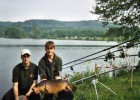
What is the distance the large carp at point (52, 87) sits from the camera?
21.9 feet

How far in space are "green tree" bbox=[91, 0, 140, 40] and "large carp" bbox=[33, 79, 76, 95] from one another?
42.1 feet

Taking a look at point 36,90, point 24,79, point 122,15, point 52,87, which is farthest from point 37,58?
point 52,87

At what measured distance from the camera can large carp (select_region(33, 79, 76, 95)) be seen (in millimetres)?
6664

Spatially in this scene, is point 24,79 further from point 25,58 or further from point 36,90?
point 36,90

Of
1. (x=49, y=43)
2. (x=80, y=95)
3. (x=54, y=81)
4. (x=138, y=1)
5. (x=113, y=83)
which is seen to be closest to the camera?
(x=54, y=81)

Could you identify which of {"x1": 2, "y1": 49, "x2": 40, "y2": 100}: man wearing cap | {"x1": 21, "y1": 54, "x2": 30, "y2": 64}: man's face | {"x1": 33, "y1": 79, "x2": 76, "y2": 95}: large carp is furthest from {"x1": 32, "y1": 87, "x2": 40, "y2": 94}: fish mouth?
{"x1": 21, "y1": 54, "x2": 30, "y2": 64}: man's face

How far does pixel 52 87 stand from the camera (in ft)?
22.0

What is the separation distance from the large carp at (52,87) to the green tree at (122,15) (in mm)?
12840

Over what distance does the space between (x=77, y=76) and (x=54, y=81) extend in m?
8.04

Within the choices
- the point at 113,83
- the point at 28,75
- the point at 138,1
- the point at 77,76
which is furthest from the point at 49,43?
the point at 138,1

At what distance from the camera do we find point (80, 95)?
1045 cm

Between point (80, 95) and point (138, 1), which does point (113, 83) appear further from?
point (138, 1)

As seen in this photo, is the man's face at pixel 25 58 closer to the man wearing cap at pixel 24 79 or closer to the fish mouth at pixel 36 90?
the man wearing cap at pixel 24 79

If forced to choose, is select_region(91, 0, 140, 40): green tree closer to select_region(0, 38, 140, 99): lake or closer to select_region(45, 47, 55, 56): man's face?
select_region(0, 38, 140, 99): lake
